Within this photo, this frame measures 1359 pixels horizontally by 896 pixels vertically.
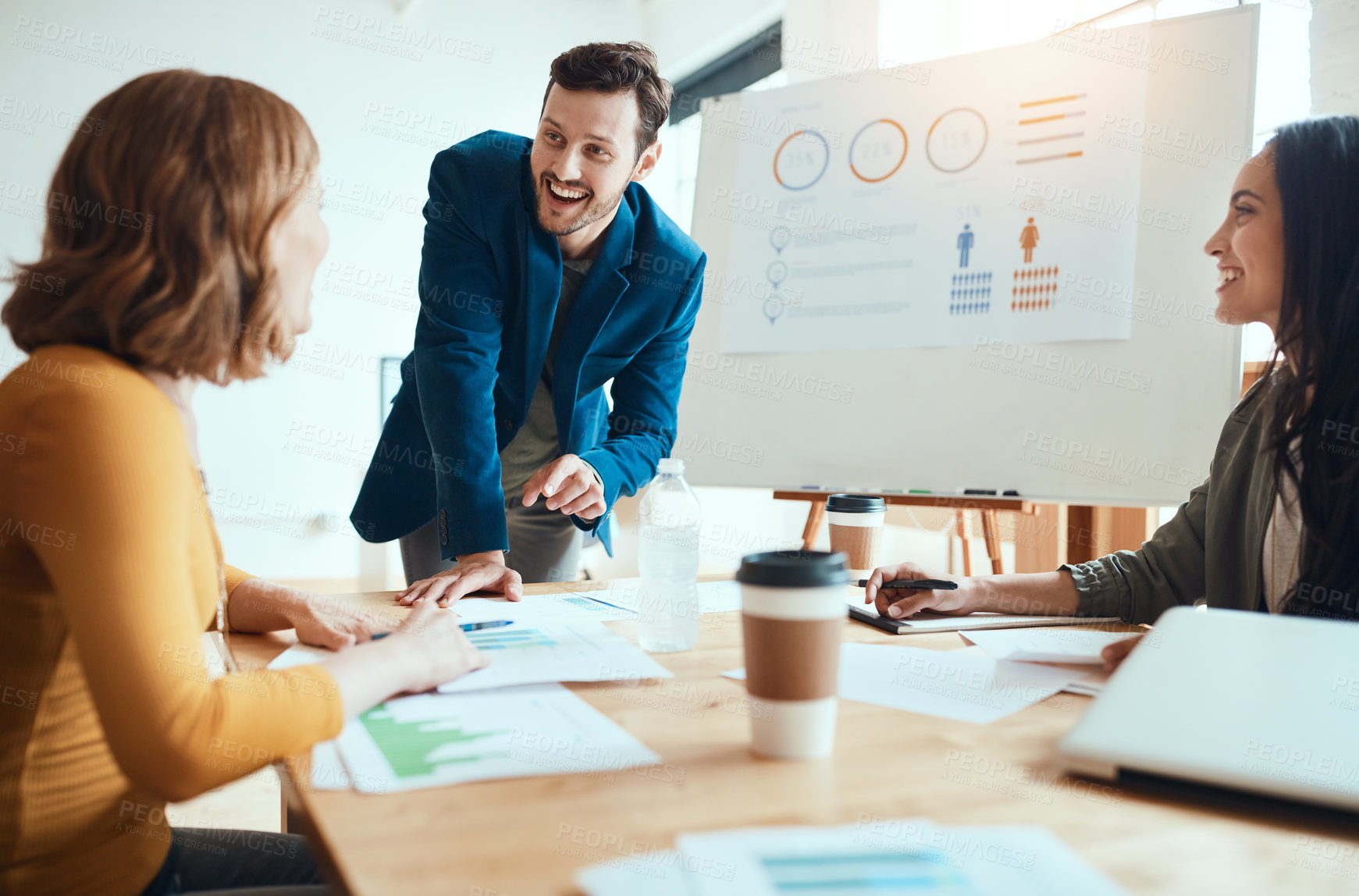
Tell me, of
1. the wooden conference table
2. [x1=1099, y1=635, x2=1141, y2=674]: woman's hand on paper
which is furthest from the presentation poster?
the wooden conference table

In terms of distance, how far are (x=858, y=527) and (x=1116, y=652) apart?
634mm

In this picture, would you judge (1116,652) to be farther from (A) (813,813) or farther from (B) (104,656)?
(B) (104,656)

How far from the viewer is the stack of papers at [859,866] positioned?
16.5 inches

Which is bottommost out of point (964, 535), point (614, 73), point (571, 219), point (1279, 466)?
point (964, 535)

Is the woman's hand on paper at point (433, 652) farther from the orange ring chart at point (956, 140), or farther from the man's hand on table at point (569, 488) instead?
the orange ring chart at point (956, 140)

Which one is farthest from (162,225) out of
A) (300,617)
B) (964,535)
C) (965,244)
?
(964,535)

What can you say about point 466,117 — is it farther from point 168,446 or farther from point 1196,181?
point 168,446

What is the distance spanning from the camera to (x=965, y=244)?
1.82 meters

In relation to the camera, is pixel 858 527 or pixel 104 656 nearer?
pixel 104 656

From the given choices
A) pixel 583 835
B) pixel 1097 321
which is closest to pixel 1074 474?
pixel 1097 321

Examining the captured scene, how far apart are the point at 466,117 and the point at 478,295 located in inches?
167

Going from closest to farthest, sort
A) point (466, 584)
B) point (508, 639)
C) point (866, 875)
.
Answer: point (866, 875), point (508, 639), point (466, 584)

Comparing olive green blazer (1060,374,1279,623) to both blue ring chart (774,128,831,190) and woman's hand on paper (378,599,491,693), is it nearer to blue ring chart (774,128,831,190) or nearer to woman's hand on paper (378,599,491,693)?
woman's hand on paper (378,599,491,693)

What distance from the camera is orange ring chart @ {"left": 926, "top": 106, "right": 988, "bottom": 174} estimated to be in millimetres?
1843
